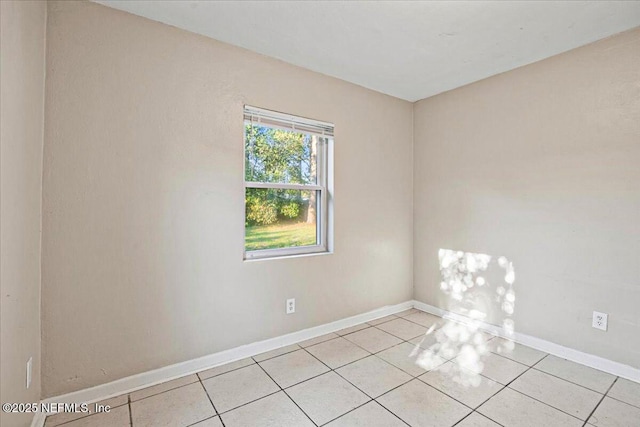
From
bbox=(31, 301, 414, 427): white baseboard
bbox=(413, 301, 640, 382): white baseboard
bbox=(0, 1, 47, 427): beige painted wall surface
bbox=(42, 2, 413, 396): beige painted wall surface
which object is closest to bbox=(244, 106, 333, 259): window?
bbox=(42, 2, 413, 396): beige painted wall surface

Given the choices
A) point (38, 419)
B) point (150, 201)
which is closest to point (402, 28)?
point (150, 201)

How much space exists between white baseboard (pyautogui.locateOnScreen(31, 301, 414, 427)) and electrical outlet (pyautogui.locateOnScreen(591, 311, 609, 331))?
1.85 meters

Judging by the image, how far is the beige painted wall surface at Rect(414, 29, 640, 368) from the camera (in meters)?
2.12

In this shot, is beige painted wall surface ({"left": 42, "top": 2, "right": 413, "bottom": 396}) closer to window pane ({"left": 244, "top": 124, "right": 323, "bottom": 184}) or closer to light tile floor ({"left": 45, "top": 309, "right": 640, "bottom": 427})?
window pane ({"left": 244, "top": 124, "right": 323, "bottom": 184})

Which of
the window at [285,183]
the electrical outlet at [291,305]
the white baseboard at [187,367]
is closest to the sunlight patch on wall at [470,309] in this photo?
the white baseboard at [187,367]

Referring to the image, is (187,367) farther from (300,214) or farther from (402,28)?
(402,28)

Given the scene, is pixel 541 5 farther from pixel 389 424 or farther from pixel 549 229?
pixel 389 424

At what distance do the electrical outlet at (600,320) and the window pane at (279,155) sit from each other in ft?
7.90

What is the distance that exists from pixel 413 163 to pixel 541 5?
186 centimetres

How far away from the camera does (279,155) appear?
2641mm

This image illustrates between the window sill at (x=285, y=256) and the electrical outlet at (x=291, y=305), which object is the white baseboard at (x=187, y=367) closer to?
the electrical outlet at (x=291, y=305)

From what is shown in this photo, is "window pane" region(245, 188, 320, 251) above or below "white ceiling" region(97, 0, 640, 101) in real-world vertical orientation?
below

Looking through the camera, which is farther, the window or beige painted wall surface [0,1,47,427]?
the window

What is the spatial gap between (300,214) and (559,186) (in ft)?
7.00
